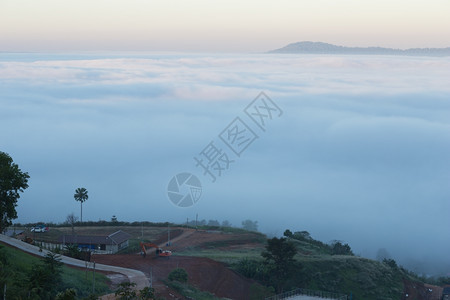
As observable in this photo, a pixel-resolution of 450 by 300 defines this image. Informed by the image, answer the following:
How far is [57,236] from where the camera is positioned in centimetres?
4206

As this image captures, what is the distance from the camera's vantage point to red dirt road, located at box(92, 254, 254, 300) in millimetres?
30812

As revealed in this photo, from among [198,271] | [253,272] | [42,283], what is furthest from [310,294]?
[42,283]

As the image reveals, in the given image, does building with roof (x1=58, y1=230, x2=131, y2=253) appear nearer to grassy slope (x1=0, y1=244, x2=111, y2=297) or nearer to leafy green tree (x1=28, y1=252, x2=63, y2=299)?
grassy slope (x1=0, y1=244, x2=111, y2=297)

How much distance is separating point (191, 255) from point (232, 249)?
6.17 metres

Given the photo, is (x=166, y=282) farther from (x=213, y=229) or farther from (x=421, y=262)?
(x=421, y=262)

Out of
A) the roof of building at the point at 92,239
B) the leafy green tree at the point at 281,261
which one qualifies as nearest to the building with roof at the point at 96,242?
the roof of building at the point at 92,239

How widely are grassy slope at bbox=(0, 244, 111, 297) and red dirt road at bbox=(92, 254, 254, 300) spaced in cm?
298

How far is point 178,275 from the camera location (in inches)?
1198

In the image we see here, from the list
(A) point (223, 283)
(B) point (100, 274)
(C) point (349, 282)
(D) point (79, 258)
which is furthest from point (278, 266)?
(D) point (79, 258)

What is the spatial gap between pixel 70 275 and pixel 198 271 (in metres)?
8.80

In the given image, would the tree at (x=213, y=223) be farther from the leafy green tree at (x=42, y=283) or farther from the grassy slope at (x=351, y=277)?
the leafy green tree at (x=42, y=283)

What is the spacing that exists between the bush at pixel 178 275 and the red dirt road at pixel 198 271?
1.42ft

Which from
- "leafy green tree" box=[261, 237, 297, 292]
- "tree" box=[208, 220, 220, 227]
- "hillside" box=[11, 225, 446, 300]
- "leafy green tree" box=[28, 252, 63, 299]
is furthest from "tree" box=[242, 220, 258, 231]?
"leafy green tree" box=[28, 252, 63, 299]

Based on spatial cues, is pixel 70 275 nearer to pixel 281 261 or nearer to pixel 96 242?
pixel 281 261
